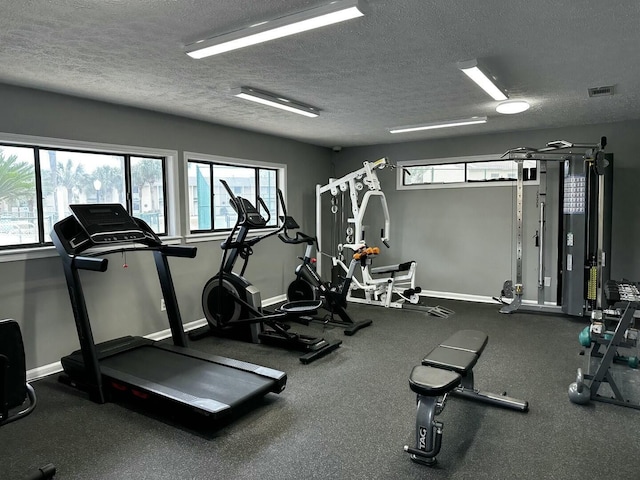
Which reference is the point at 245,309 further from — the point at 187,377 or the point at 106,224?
the point at 106,224

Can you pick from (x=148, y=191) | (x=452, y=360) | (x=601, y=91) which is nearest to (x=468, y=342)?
(x=452, y=360)

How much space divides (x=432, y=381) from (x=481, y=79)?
7.40ft

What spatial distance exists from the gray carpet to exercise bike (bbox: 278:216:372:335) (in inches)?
45.6

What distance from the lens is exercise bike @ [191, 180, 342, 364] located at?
4.23 m

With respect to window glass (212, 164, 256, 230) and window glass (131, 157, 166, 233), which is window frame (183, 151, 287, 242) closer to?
window glass (212, 164, 256, 230)

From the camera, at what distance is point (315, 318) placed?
→ 5.33 meters

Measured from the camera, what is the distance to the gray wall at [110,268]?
356 centimetres

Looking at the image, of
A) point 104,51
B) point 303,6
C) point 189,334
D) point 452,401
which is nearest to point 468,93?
point 303,6

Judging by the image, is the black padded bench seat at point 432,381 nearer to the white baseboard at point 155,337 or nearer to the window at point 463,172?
the white baseboard at point 155,337

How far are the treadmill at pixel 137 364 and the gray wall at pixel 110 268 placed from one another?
431 mm

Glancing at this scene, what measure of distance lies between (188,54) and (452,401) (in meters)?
2.97

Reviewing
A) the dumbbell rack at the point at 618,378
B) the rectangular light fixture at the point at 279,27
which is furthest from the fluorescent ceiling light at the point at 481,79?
the dumbbell rack at the point at 618,378

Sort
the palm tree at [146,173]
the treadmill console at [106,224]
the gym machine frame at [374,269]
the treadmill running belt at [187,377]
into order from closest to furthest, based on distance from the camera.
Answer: the treadmill running belt at [187,377]
the treadmill console at [106,224]
the palm tree at [146,173]
the gym machine frame at [374,269]

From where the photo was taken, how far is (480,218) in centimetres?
630
